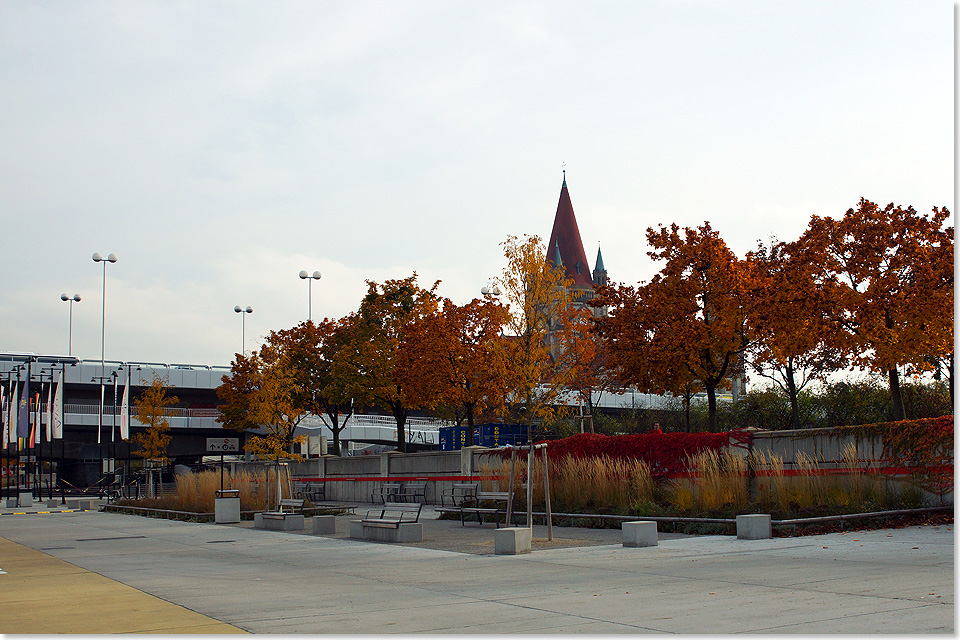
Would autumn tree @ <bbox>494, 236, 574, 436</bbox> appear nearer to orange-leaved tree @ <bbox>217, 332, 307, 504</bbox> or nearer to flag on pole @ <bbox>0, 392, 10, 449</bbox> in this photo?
orange-leaved tree @ <bbox>217, 332, 307, 504</bbox>

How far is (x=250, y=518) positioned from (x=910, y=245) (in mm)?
19404

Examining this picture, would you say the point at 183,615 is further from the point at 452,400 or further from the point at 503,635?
the point at 452,400

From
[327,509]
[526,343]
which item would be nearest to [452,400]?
[526,343]

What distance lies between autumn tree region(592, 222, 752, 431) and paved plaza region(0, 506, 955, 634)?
42.8 ft

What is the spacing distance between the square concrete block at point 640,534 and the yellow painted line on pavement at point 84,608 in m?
7.38

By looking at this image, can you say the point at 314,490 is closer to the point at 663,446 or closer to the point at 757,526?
the point at 663,446

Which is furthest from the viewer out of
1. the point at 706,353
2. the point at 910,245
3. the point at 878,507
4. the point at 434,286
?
the point at 434,286

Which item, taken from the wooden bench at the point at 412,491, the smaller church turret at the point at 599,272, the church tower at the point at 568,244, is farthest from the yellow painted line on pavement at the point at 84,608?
the smaller church turret at the point at 599,272

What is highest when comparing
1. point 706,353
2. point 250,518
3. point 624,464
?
point 706,353

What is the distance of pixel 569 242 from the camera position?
133250 mm

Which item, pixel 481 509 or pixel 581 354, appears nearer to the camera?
pixel 481 509

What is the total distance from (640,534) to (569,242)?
120 metres

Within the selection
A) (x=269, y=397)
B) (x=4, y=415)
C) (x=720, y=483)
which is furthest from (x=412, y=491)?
(x=4, y=415)

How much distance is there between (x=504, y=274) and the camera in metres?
32.1
